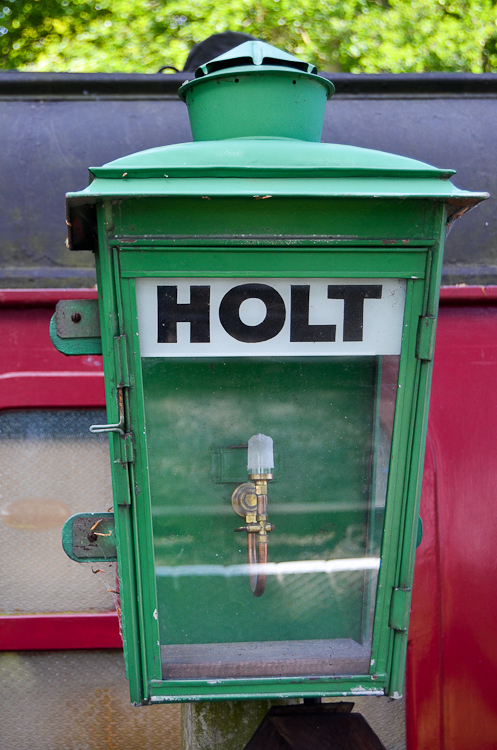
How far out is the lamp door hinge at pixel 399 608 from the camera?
130 cm

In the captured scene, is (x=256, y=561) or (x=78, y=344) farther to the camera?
(x=256, y=561)

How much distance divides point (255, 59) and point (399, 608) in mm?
1169

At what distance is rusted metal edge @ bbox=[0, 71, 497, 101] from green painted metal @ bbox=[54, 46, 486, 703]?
36.4 inches

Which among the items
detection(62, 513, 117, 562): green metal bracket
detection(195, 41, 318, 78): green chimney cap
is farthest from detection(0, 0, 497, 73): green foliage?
detection(62, 513, 117, 562): green metal bracket

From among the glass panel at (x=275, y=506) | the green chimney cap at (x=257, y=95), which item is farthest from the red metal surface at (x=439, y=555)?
the green chimney cap at (x=257, y=95)

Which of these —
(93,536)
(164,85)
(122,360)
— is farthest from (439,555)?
(164,85)

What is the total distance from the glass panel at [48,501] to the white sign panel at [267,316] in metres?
0.90

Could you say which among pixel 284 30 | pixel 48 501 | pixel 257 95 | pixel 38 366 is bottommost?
pixel 48 501

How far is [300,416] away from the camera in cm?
150

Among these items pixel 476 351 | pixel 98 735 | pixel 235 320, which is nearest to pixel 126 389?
pixel 235 320

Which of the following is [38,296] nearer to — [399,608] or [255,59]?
[255,59]

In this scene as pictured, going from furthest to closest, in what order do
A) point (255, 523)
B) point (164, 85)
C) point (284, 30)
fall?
point (284, 30)
point (164, 85)
point (255, 523)

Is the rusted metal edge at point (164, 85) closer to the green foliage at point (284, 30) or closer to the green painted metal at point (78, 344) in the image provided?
the green painted metal at point (78, 344)

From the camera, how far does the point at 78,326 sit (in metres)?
1.34
